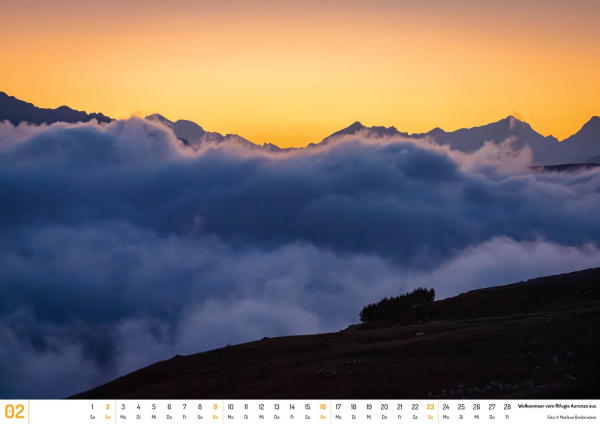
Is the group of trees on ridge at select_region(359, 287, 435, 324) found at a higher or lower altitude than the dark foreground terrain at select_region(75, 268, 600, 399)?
higher

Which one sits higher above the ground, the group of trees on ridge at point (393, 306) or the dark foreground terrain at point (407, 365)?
the group of trees on ridge at point (393, 306)

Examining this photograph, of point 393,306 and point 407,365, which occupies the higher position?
point 393,306

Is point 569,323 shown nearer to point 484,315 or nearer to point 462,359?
point 462,359

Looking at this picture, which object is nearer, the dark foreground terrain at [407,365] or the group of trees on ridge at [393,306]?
the dark foreground terrain at [407,365]

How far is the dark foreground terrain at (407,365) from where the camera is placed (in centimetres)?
1745

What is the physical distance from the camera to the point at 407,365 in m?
19.9

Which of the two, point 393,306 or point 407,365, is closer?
point 407,365

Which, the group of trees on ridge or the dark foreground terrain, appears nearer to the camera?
the dark foreground terrain

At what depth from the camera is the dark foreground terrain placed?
57.3ft
